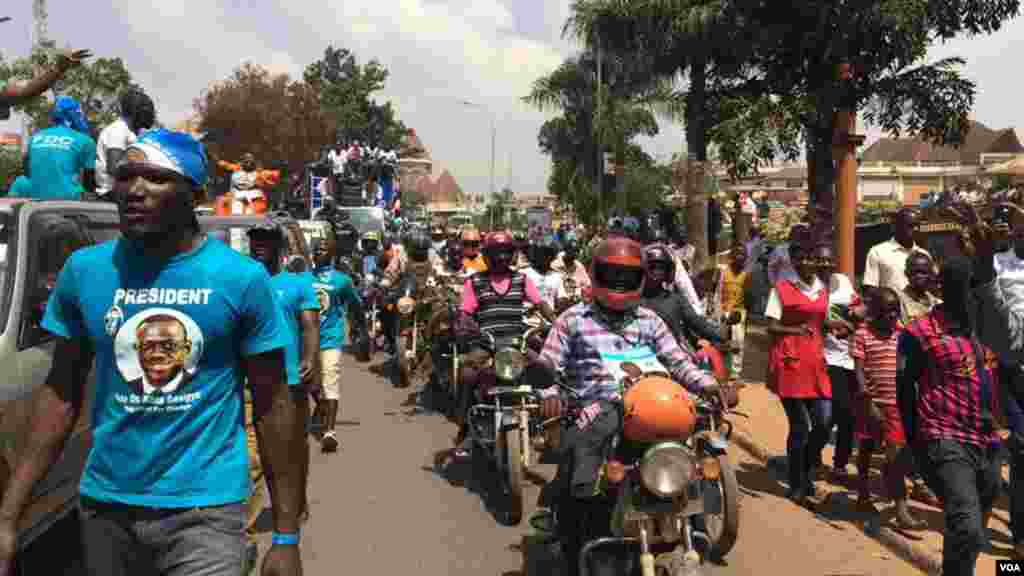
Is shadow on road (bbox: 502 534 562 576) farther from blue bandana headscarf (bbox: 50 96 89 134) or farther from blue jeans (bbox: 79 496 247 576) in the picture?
blue bandana headscarf (bbox: 50 96 89 134)

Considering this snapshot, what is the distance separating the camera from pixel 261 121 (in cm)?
4203

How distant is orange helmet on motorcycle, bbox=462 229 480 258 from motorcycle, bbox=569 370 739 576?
7026 mm

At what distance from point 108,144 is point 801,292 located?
5.12 metres

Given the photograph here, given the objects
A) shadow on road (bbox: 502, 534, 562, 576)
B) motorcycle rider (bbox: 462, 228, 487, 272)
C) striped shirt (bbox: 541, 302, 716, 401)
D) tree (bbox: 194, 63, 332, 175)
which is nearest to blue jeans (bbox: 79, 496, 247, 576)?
striped shirt (bbox: 541, 302, 716, 401)

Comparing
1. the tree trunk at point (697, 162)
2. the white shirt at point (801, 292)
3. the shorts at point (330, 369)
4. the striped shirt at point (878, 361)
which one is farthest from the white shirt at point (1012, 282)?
the tree trunk at point (697, 162)

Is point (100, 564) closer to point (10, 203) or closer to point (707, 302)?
point (10, 203)

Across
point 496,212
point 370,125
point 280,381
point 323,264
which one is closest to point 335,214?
point 323,264

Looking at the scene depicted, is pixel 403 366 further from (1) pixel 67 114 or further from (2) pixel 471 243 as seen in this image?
(1) pixel 67 114

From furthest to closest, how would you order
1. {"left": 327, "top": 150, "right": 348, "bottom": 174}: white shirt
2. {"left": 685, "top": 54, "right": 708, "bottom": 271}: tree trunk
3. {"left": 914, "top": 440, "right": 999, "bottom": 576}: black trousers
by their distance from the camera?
{"left": 327, "top": 150, "right": 348, "bottom": 174}: white shirt < {"left": 685, "top": 54, "right": 708, "bottom": 271}: tree trunk < {"left": 914, "top": 440, "right": 999, "bottom": 576}: black trousers

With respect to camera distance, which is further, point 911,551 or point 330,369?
point 330,369

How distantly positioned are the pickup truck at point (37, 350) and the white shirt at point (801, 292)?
439cm

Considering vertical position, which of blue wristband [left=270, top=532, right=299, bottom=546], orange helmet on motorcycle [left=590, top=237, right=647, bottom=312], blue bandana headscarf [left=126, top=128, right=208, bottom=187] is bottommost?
blue wristband [left=270, top=532, right=299, bottom=546]

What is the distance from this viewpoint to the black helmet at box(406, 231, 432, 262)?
13.2 m

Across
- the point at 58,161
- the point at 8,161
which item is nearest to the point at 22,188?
the point at 58,161
